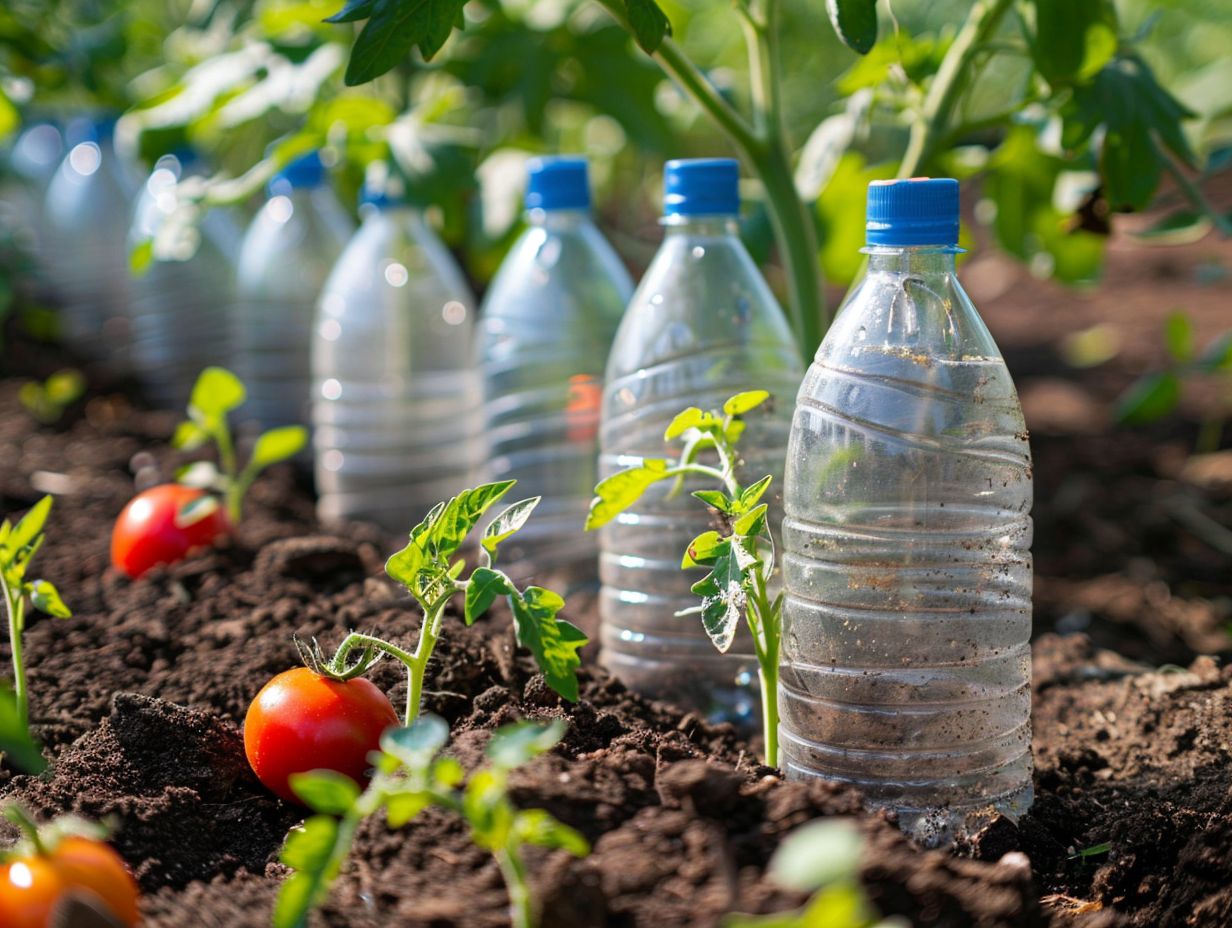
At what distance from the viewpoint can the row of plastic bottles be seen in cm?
183

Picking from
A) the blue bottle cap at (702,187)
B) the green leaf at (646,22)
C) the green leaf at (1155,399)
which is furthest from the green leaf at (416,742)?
the green leaf at (1155,399)

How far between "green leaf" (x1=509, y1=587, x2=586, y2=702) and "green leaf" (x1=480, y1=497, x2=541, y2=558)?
0.27 feet

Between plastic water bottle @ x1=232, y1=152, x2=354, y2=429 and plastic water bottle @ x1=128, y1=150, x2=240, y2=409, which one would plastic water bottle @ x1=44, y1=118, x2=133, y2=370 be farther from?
plastic water bottle @ x1=232, y1=152, x2=354, y2=429

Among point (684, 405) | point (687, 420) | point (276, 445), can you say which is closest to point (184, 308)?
point (276, 445)

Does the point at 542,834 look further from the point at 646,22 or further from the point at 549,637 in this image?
the point at 646,22

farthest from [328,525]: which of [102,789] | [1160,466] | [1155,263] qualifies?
[1155,263]

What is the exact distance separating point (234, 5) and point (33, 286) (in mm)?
1614

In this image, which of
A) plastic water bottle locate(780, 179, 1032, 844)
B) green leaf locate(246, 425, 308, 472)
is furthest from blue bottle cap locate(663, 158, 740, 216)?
green leaf locate(246, 425, 308, 472)

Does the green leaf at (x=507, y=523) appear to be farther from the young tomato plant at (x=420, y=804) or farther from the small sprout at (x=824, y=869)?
the small sprout at (x=824, y=869)

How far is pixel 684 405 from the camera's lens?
7.81 feet

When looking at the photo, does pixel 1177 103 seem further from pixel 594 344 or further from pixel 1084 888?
pixel 1084 888

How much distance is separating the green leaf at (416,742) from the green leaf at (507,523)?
0.39m

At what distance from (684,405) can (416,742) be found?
1.16m

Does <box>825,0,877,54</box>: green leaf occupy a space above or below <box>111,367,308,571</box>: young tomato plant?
above
